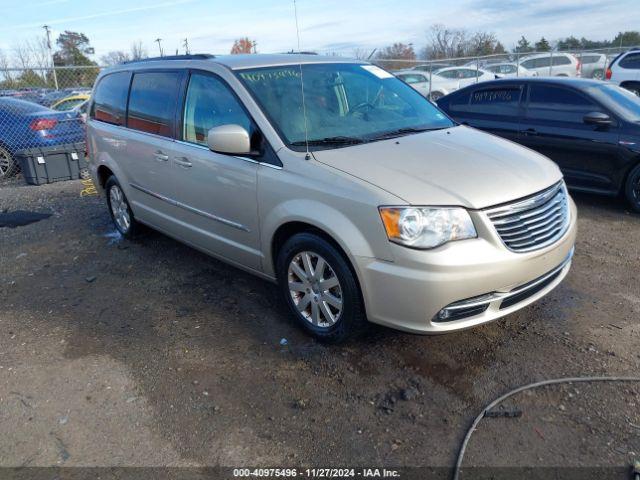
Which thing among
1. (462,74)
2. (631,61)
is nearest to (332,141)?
(631,61)

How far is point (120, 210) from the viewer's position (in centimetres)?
594

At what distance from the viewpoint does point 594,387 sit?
9.93 ft

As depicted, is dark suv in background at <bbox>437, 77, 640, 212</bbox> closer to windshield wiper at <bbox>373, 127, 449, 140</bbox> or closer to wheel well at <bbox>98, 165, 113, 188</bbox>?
windshield wiper at <bbox>373, 127, 449, 140</bbox>

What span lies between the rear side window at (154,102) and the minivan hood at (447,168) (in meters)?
1.74

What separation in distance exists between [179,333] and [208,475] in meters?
1.52

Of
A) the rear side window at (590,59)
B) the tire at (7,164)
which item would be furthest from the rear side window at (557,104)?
the rear side window at (590,59)

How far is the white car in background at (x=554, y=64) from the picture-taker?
67.0 ft

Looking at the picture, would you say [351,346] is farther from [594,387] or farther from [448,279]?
[594,387]

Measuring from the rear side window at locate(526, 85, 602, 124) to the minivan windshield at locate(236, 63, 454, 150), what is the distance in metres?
3.00

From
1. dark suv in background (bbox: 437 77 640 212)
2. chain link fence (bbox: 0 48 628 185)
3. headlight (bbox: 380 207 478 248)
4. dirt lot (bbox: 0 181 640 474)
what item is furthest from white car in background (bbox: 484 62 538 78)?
headlight (bbox: 380 207 478 248)

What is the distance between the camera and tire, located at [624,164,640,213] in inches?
240

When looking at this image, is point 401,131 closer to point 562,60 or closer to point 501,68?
point 501,68

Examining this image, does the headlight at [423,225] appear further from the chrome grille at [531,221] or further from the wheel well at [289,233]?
the wheel well at [289,233]

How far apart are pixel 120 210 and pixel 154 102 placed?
1637 millimetres
